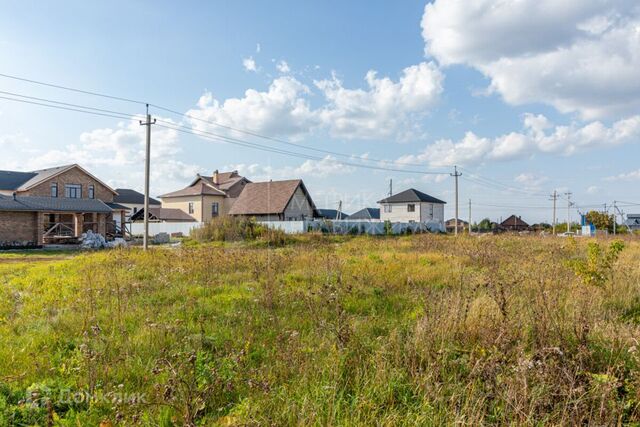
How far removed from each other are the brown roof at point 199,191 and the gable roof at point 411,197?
848 inches

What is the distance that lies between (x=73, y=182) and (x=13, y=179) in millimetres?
5789

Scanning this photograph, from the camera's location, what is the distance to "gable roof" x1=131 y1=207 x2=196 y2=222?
146 feet

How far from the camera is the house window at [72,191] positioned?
34.8 m

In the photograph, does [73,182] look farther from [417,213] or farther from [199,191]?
[417,213]

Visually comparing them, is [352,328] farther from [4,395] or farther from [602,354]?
[4,395]

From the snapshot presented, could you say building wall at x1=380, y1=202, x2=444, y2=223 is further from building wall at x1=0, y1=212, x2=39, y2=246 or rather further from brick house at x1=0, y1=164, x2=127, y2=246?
building wall at x1=0, y1=212, x2=39, y2=246

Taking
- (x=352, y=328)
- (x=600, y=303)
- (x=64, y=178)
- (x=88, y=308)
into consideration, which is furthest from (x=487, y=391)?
(x=64, y=178)

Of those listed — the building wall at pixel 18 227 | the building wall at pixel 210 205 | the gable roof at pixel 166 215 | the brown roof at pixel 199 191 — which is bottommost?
the building wall at pixel 18 227

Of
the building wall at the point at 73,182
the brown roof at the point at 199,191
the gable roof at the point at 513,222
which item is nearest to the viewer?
the building wall at the point at 73,182

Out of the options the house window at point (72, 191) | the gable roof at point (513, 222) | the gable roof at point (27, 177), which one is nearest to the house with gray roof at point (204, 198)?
the gable roof at point (27, 177)

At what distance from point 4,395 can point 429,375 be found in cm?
342

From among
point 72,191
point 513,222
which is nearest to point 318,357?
point 72,191

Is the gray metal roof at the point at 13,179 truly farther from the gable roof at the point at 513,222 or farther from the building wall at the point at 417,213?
the gable roof at the point at 513,222

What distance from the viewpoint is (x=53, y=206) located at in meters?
27.8
